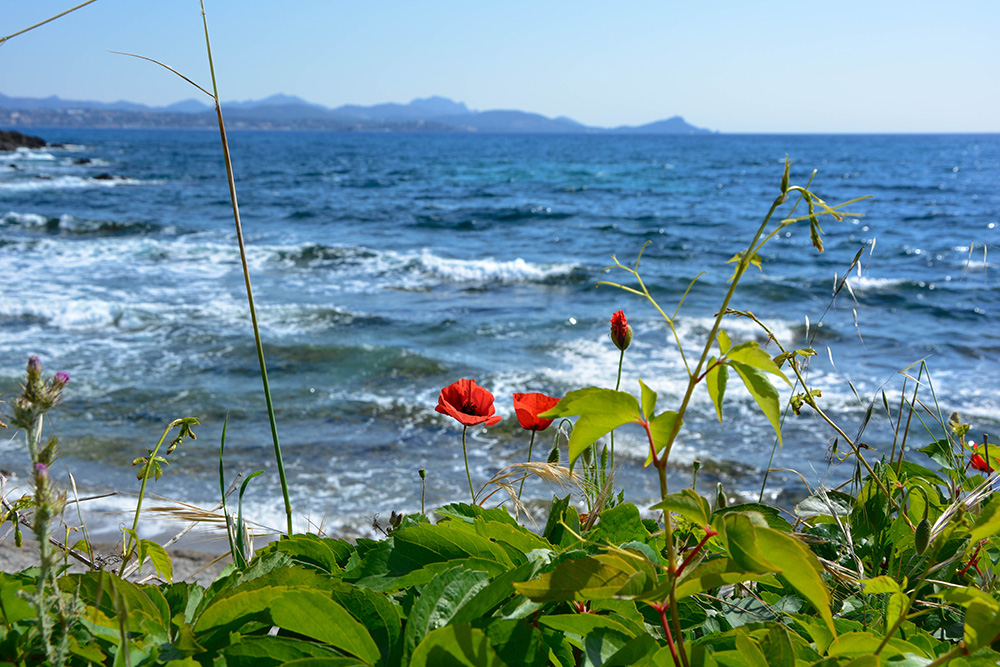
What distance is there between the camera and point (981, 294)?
444 inches

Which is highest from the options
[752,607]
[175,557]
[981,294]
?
[752,607]

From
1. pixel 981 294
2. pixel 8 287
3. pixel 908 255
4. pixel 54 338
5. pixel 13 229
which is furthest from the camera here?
pixel 13 229

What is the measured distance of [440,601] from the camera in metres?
0.63

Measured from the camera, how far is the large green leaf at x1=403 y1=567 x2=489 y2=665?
60 cm

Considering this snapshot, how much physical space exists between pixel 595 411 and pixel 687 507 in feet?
0.31

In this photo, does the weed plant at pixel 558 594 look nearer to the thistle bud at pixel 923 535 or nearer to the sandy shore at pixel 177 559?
the thistle bud at pixel 923 535

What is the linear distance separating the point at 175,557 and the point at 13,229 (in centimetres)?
1707

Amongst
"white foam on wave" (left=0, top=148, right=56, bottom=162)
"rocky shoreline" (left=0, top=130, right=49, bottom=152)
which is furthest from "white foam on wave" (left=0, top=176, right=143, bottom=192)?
"rocky shoreline" (left=0, top=130, right=49, bottom=152)

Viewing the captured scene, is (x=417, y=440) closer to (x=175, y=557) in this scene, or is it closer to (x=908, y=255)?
(x=175, y=557)

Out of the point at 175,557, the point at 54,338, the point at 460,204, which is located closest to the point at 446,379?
the point at 175,557

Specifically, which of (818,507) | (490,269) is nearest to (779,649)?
(818,507)

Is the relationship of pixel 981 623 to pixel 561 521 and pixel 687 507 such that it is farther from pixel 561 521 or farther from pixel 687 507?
pixel 561 521

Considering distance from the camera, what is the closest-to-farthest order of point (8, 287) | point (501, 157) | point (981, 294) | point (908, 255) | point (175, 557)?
point (175, 557), point (8, 287), point (981, 294), point (908, 255), point (501, 157)

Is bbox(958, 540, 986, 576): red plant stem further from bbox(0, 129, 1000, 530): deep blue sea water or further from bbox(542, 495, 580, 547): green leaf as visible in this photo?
bbox(542, 495, 580, 547): green leaf
